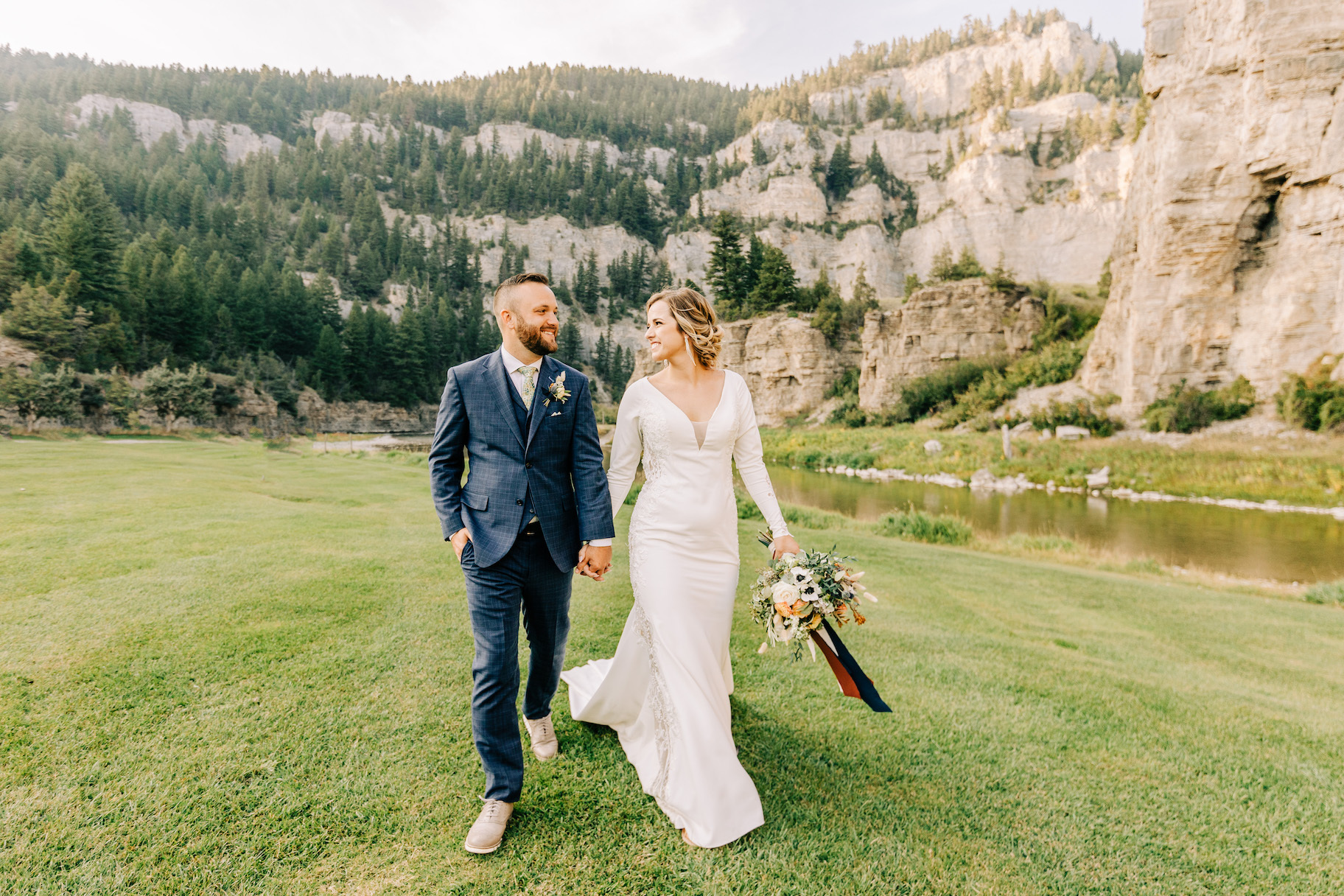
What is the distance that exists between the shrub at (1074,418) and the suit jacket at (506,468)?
35.4 m

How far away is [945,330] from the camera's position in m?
45.1

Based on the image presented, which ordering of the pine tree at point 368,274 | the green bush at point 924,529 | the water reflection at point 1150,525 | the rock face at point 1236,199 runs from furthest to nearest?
the pine tree at point 368,274 → the rock face at point 1236,199 → the green bush at point 924,529 → the water reflection at point 1150,525

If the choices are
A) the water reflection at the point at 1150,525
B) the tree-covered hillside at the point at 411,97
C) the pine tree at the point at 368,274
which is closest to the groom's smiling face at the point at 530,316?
the water reflection at the point at 1150,525

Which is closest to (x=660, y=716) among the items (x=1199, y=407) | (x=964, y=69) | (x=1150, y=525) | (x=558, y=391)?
(x=558, y=391)

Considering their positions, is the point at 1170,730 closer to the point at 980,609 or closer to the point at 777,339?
the point at 980,609

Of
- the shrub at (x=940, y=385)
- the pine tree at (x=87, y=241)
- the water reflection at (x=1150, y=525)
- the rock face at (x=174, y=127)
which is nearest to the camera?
the water reflection at (x=1150, y=525)

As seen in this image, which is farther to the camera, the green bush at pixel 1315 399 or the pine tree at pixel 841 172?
the pine tree at pixel 841 172

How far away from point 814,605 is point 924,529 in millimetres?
13400

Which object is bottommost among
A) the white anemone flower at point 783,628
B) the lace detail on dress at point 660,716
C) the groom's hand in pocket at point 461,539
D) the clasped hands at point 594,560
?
the lace detail on dress at point 660,716

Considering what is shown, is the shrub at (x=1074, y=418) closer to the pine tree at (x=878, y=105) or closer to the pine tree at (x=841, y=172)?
the pine tree at (x=841, y=172)

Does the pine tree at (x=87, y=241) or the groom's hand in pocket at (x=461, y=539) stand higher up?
the pine tree at (x=87, y=241)

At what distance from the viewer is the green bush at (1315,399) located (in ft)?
74.3

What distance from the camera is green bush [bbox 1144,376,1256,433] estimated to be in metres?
26.5

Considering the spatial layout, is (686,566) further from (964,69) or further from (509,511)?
(964,69)
